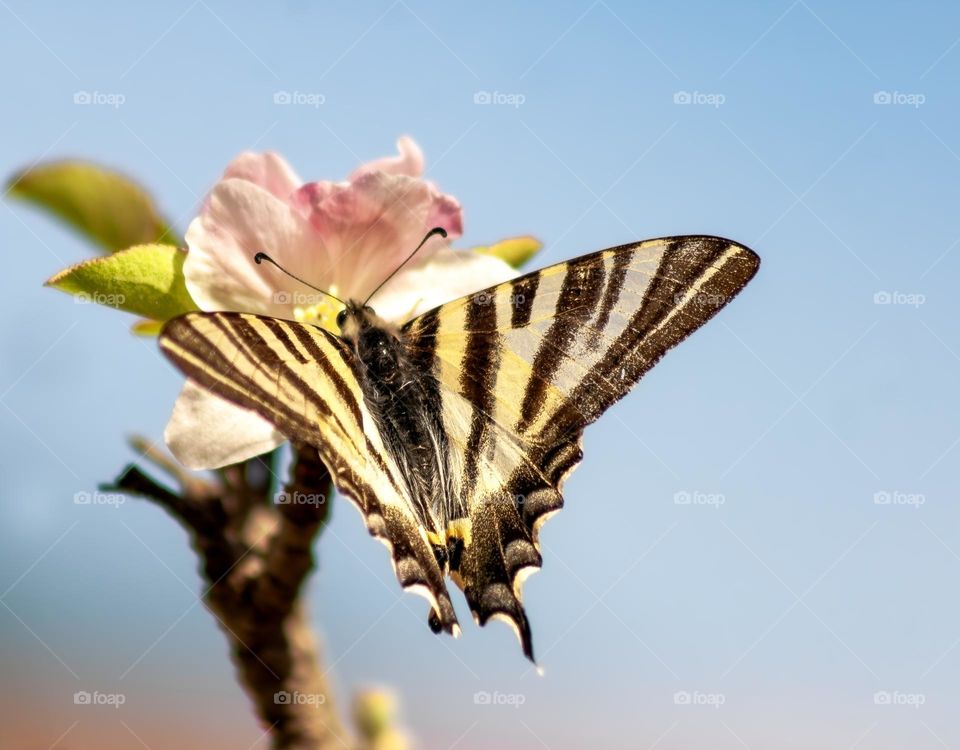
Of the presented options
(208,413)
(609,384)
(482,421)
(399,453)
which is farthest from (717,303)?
(208,413)

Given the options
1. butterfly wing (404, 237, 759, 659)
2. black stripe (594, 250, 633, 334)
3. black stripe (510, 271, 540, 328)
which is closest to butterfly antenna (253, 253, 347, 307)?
butterfly wing (404, 237, 759, 659)

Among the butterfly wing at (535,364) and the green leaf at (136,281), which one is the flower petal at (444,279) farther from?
the green leaf at (136,281)

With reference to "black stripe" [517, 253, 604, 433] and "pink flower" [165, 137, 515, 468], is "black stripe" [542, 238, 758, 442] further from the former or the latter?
"pink flower" [165, 137, 515, 468]

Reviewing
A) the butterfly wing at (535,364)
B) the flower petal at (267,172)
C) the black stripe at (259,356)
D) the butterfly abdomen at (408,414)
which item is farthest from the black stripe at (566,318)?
the flower petal at (267,172)

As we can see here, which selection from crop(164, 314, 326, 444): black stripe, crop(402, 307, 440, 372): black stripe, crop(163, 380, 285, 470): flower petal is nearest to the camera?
crop(164, 314, 326, 444): black stripe

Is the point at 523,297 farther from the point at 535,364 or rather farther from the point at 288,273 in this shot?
the point at 288,273

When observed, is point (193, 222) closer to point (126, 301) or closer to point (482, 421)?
point (126, 301)

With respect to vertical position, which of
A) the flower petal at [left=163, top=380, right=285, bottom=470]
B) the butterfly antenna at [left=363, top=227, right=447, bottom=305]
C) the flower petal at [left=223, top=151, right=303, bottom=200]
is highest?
the flower petal at [left=223, top=151, right=303, bottom=200]
